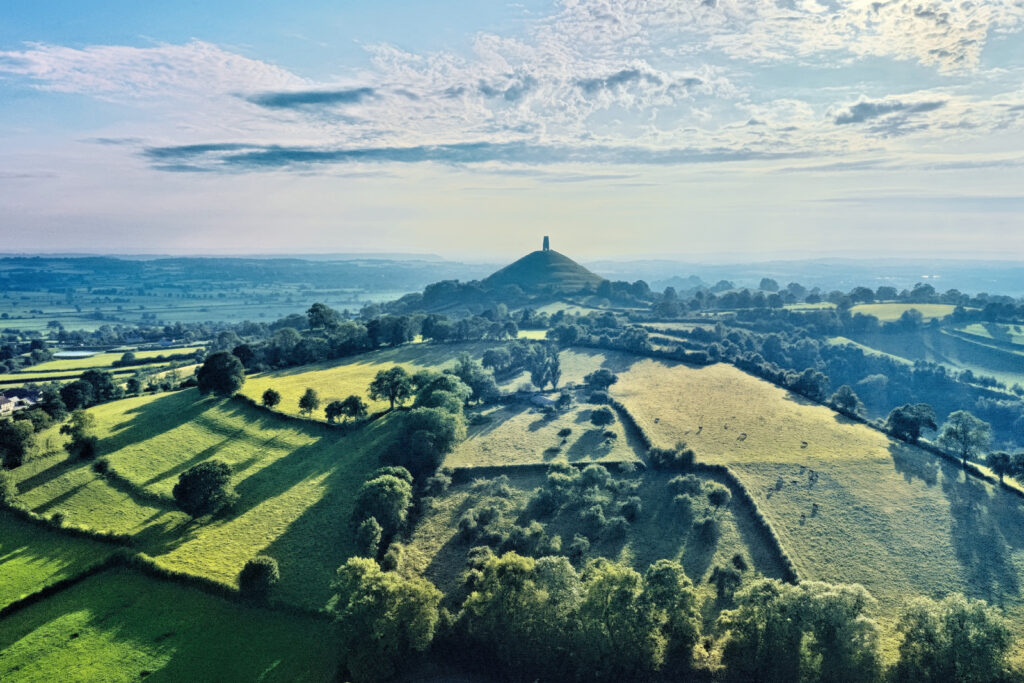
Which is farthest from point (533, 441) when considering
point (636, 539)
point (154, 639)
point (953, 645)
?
point (953, 645)

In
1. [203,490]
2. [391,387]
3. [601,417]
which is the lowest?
[203,490]

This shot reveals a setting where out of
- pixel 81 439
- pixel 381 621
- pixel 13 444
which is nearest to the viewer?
pixel 381 621

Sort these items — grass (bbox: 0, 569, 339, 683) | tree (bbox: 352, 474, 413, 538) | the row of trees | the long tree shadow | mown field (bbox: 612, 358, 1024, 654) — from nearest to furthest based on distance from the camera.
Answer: the row of trees, grass (bbox: 0, 569, 339, 683), the long tree shadow, mown field (bbox: 612, 358, 1024, 654), tree (bbox: 352, 474, 413, 538)

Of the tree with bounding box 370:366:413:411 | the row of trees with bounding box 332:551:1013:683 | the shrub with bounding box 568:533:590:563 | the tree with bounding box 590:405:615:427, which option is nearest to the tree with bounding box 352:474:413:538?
the row of trees with bounding box 332:551:1013:683

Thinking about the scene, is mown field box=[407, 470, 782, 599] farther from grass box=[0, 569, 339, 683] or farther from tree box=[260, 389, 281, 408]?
tree box=[260, 389, 281, 408]

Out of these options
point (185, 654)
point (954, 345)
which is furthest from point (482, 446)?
point (954, 345)

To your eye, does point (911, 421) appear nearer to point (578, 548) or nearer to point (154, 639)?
point (578, 548)
